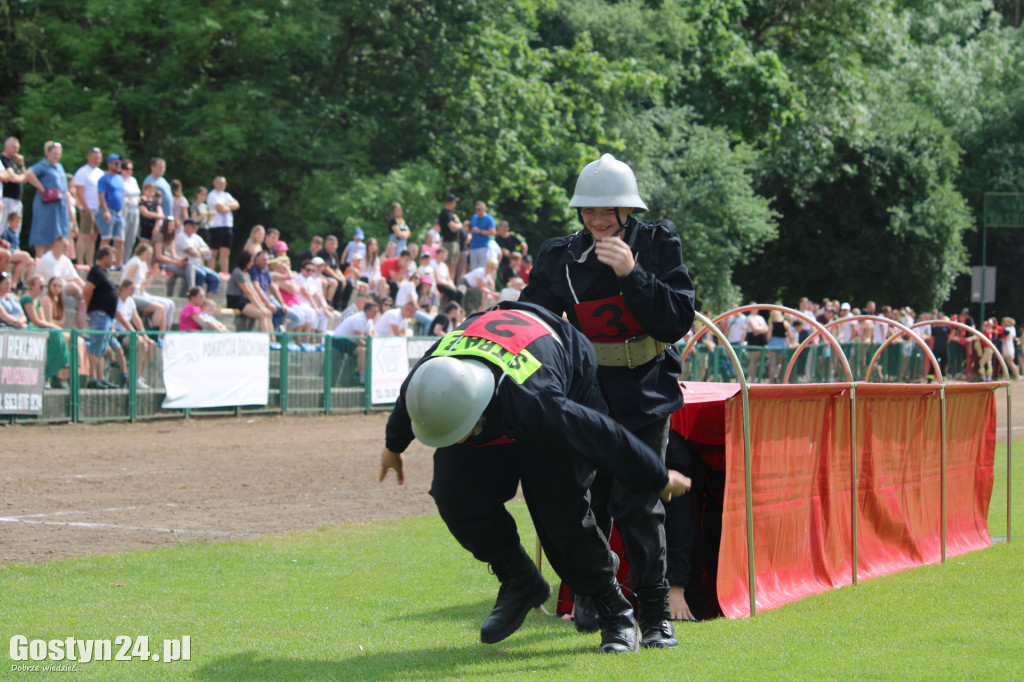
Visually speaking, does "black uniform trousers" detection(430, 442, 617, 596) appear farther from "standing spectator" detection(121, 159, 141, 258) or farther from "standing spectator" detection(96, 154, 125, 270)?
"standing spectator" detection(121, 159, 141, 258)

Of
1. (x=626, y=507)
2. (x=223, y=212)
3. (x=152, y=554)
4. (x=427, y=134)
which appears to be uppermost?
(x=427, y=134)

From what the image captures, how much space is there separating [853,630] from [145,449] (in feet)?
35.4

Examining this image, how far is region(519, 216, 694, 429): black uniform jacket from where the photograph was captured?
5.30 meters

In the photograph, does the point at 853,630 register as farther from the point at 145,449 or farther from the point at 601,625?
the point at 145,449

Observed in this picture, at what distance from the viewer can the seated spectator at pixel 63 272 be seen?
1695 centimetres

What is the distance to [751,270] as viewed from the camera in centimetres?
4778

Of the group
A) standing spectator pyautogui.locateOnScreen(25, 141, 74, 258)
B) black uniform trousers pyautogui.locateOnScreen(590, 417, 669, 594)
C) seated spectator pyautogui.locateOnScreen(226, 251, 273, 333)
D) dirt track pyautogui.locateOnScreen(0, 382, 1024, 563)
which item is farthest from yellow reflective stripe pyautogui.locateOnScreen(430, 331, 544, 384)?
seated spectator pyautogui.locateOnScreen(226, 251, 273, 333)

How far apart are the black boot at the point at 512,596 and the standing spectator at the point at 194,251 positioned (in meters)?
15.7

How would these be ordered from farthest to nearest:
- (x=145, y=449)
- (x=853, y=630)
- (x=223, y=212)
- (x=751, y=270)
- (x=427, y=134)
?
(x=751, y=270) → (x=427, y=134) → (x=223, y=212) → (x=145, y=449) → (x=853, y=630)

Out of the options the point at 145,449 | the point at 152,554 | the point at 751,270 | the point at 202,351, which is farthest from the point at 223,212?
the point at 751,270

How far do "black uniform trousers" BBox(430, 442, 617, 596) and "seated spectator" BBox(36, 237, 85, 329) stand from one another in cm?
1307

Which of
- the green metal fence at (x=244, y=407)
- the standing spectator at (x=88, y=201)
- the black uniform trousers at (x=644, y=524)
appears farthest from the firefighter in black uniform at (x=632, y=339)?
the standing spectator at (x=88, y=201)

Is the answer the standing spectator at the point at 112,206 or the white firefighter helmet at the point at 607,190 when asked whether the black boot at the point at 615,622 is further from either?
the standing spectator at the point at 112,206

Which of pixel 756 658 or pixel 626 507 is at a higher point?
pixel 626 507
